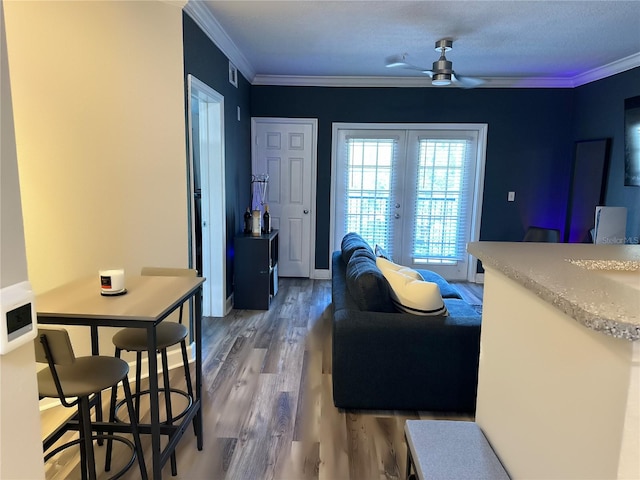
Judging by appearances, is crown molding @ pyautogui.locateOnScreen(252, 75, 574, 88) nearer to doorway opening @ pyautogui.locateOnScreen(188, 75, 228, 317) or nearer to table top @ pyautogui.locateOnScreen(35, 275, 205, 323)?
doorway opening @ pyautogui.locateOnScreen(188, 75, 228, 317)

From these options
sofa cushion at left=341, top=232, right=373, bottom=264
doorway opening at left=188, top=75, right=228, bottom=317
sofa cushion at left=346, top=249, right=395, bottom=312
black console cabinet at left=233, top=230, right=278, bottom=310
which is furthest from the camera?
black console cabinet at left=233, top=230, right=278, bottom=310

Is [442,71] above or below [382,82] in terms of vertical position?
below

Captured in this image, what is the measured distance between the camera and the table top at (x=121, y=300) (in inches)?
64.7

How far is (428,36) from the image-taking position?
148 inches

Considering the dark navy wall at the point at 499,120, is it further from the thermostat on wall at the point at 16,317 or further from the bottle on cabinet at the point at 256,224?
the thermostat on wall at the point at 16,317

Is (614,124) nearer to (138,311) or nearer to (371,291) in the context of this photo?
(371,291)

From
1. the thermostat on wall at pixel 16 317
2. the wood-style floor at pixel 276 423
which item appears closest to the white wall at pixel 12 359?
the thermostat on wall at pixel 16 317

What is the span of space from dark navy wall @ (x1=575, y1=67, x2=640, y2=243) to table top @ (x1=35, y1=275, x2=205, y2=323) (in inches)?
169

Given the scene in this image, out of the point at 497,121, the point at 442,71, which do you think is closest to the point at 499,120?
the point at 497,121

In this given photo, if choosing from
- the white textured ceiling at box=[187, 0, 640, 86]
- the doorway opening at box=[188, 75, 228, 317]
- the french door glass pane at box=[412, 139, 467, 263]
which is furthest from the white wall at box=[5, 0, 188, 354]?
the french door glass pane at box=[412, 139, 467, 263]

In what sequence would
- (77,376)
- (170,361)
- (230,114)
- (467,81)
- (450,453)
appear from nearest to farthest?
(450,453) < (77,376) < (170,361) < (467,81) < (230,114)

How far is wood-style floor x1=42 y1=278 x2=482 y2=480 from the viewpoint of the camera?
212 centimetres

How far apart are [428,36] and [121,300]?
3317mm

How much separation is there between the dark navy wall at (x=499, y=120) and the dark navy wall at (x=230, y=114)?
2.06 ft
